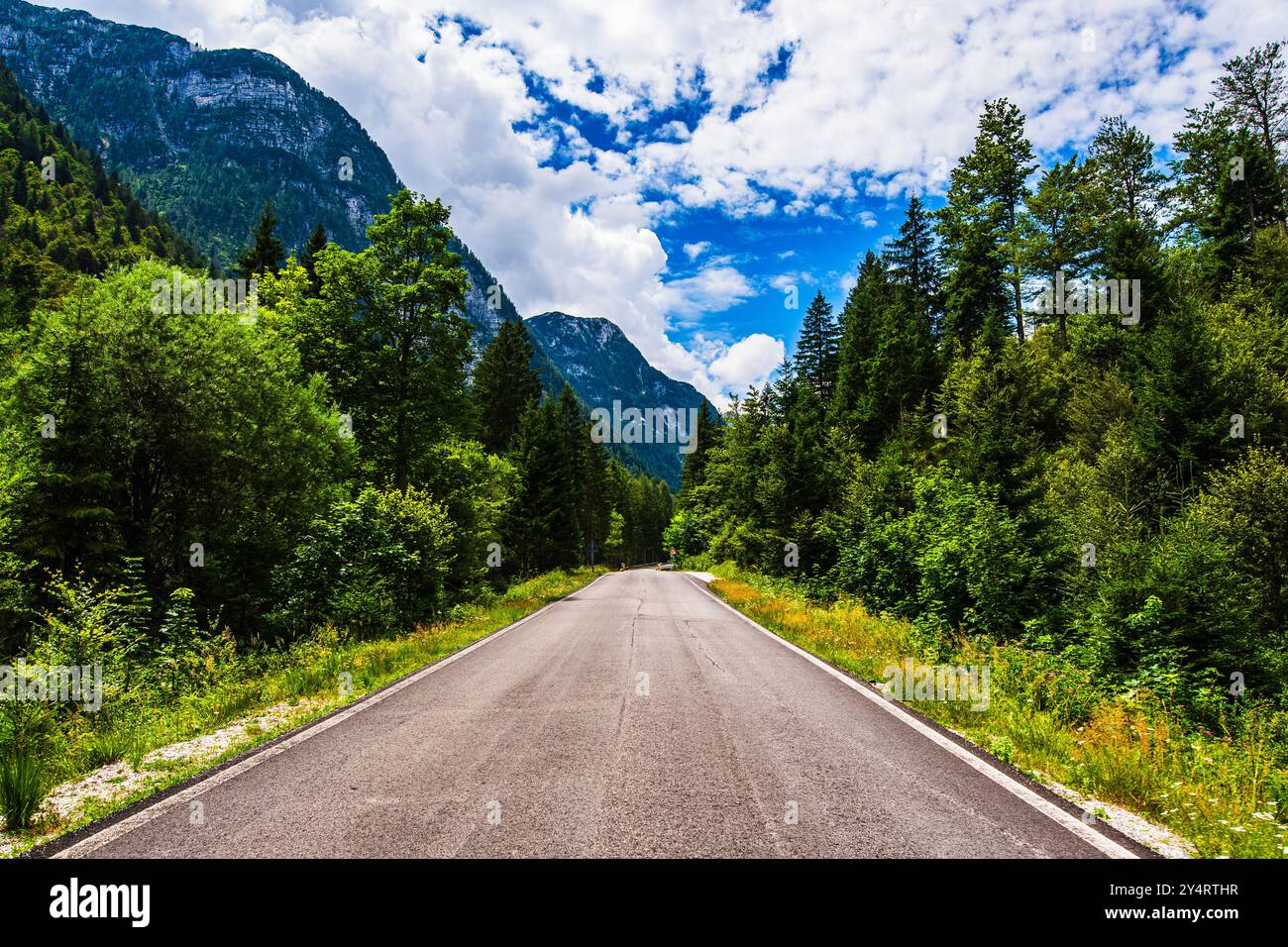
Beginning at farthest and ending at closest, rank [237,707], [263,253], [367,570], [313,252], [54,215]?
[54,215], [263,253], [313,252], [367,570], [237,707]

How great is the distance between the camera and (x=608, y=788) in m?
4.49

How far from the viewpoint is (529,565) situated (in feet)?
143

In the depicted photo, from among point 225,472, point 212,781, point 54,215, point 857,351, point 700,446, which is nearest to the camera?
point 212,781

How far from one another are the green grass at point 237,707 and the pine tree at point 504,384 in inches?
1368

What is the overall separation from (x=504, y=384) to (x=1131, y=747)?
157ft

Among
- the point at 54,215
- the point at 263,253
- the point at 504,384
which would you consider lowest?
the point at 504,384

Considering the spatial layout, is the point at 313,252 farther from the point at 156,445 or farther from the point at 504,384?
the point at 504,384

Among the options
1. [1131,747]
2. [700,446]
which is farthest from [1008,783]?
[700,446]

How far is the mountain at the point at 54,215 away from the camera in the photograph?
74250 mm

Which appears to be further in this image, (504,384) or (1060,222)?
(504,384)
